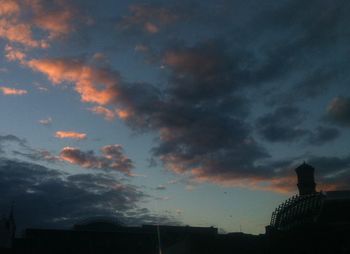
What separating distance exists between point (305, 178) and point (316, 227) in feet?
91.2

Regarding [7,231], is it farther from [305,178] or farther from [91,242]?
[305,178]

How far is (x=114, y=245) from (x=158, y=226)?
42.5ft

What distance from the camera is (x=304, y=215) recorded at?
171ft

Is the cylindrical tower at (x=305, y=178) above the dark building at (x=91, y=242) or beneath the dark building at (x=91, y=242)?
above

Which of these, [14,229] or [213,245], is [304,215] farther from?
[14,229]

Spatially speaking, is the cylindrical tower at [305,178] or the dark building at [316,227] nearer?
the dark building at [316,227]

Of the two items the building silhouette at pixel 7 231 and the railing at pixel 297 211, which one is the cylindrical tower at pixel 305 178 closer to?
the railing at pixel 297 211

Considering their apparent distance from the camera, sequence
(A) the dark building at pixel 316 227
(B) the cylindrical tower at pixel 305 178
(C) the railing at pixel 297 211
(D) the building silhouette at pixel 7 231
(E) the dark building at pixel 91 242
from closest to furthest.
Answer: (A) the dark building at pixel 316 227
(C) the railing at pixel 297 211
(B) the cylindrical tower at pixel 305 178
(E) the dark building at pixel 91 242
(D) the building silhouette at pixel 7 231

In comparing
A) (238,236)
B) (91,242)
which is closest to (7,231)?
(91,242)

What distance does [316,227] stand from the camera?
41.7 meters

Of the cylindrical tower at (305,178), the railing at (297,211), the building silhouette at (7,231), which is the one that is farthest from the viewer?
the building silhouette at (7,231)

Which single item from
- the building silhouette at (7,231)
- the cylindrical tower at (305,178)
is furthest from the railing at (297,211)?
the building silhouette at (7,231)

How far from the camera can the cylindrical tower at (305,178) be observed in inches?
2640

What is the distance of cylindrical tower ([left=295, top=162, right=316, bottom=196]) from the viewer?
67062 millimetres
